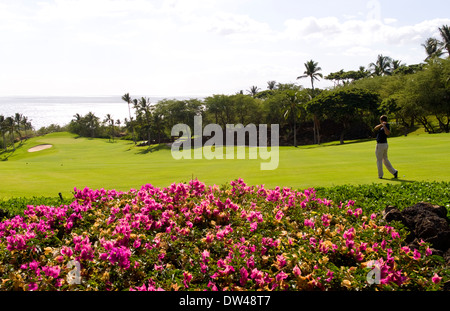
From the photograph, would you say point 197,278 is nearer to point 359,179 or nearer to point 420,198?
point 420,198

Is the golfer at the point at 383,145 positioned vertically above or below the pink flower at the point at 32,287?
above

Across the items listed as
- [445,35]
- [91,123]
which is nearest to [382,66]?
[445,35]

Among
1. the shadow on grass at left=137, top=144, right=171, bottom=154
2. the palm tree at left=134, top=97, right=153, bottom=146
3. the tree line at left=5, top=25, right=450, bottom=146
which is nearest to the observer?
the tree line at left=5, top=25, right=450, bottom=146

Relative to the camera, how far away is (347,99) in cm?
6331

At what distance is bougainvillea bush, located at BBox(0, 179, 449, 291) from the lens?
16.4ft

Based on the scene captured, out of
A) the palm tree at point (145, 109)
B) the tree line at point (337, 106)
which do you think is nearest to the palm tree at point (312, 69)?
the tree line at point (337, 106)

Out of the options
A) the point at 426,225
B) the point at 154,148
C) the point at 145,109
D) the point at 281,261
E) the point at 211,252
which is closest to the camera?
the point at 281,261

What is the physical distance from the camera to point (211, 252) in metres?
6.23

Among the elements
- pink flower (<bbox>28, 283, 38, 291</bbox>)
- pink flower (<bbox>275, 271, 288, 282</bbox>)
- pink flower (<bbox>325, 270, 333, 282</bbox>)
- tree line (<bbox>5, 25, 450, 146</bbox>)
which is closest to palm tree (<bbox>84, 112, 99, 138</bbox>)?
tree line (<bbox>5, 25, 450, 146</bbox>)

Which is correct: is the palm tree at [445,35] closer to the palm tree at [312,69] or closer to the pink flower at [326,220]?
the palm tree at [312,69]

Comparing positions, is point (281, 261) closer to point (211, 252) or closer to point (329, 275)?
point (329, 275)

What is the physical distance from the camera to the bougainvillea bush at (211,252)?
5004 mm

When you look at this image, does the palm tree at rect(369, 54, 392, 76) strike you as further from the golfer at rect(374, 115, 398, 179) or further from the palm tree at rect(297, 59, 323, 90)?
the golfer at rect(374, 115, 398, 179)
